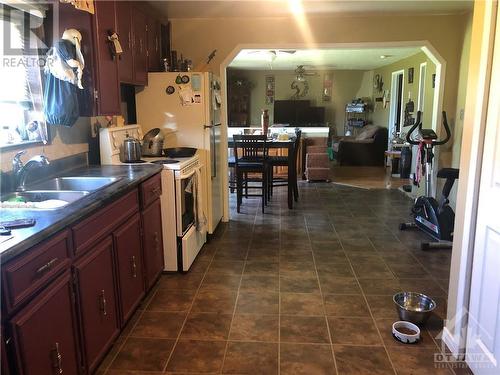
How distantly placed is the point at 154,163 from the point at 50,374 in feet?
5.95

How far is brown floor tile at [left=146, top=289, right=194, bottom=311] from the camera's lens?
105 inches

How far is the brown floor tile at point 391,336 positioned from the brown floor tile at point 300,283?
1.84 ft

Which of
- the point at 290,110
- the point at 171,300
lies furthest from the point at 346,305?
the point at 290,110

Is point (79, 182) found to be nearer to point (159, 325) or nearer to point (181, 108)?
point (159, 325)

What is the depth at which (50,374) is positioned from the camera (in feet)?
5.05

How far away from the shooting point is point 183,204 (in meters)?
3.22

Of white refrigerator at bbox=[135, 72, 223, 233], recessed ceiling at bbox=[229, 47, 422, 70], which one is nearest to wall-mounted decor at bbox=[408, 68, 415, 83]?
recessed ceiling at bbox=[229, 47, 422, 70]

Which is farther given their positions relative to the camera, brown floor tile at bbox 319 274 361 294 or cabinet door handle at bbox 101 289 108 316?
brown floor tile at bbox 319 274 361 294

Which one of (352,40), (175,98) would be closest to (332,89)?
(352,40)

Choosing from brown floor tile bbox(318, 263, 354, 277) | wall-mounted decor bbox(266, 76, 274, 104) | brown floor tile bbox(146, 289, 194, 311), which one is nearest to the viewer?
brown floor tile bbox(146, 289, 194, 311)

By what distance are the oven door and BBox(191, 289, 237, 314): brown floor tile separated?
550mm

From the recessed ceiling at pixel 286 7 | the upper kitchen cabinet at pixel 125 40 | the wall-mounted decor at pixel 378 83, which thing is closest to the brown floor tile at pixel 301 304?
the upper kitchen cabinet at pixel 125 40

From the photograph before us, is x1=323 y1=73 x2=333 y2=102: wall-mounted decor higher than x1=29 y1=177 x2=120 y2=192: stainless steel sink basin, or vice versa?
x1=323 y1=73 x2=333 y2=102: wall-mounted decor

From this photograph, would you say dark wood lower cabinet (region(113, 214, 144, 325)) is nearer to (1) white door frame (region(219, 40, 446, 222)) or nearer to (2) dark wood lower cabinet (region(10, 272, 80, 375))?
(2) dark wood lower cabinet (region(10, 272, 80, 375))
